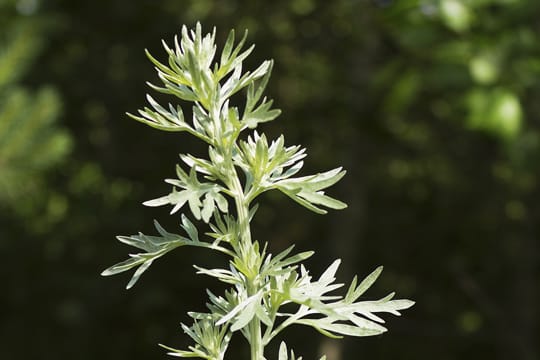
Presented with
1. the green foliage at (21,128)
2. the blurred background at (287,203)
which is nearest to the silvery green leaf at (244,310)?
the green foliage at (21,128)

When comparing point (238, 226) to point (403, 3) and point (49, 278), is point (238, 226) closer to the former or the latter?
point (403, 3)

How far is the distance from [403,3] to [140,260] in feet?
4.48

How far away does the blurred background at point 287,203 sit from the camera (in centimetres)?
413

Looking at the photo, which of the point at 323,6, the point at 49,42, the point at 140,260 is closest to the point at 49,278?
the point at 49,42

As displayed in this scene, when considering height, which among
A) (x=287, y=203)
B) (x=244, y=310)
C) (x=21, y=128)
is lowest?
(x=244, y=310)

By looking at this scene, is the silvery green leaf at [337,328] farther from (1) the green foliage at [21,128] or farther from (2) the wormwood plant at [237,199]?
(1) the green foliage at [21,128]

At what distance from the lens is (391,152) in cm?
488

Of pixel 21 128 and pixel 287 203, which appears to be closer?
pixel 21 128

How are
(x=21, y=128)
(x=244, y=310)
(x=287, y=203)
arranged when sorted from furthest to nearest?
(x=287, y=203) < (x=21, y=128) < (x=244, y=310)

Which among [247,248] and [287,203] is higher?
[287,203]

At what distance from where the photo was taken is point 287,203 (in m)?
4.59

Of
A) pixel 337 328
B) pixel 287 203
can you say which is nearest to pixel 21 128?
pixel 337 328

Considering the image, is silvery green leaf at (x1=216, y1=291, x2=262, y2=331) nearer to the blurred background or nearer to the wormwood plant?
the wormwood plant

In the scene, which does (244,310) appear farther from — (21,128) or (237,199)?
(21,128)
